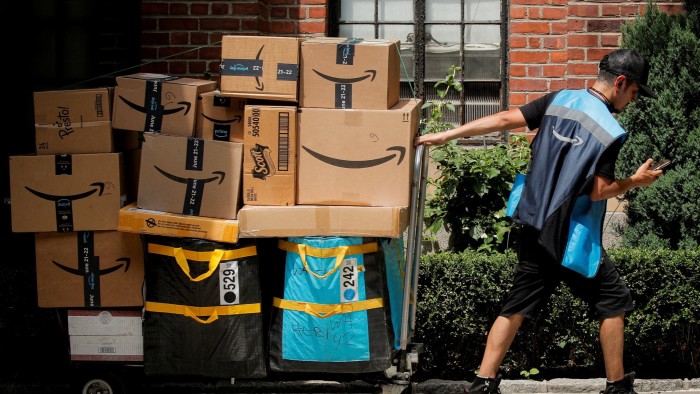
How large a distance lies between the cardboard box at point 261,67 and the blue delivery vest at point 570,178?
1282 millimetres

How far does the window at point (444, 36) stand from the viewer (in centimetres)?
766

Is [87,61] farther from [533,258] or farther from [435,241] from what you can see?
[533,258]

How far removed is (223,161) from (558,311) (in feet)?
7.36

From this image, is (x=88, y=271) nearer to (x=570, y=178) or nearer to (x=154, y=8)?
(x=570, y=178)

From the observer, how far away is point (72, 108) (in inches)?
207

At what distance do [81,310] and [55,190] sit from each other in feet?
2.19

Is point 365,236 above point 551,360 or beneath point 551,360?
above

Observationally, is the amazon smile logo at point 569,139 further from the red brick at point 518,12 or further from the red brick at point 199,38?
the red brick at point 199,38

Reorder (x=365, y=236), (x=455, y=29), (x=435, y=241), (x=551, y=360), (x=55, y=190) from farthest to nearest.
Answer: (x=455, y=29) → (x=435, y=241) → (x=551, y=360) → (x=55, y=190) → (x=365, y=236)

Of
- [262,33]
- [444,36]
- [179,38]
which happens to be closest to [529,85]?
[444,36]

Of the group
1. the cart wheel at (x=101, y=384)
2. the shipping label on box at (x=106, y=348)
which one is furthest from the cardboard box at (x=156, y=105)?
the cart wheel at (x=101, y=384)

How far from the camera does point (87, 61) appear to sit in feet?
24.3

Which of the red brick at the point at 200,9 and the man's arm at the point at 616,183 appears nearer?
the man's arm at the point at 616,183

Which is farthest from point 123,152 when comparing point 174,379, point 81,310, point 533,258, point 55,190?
point 533,258
